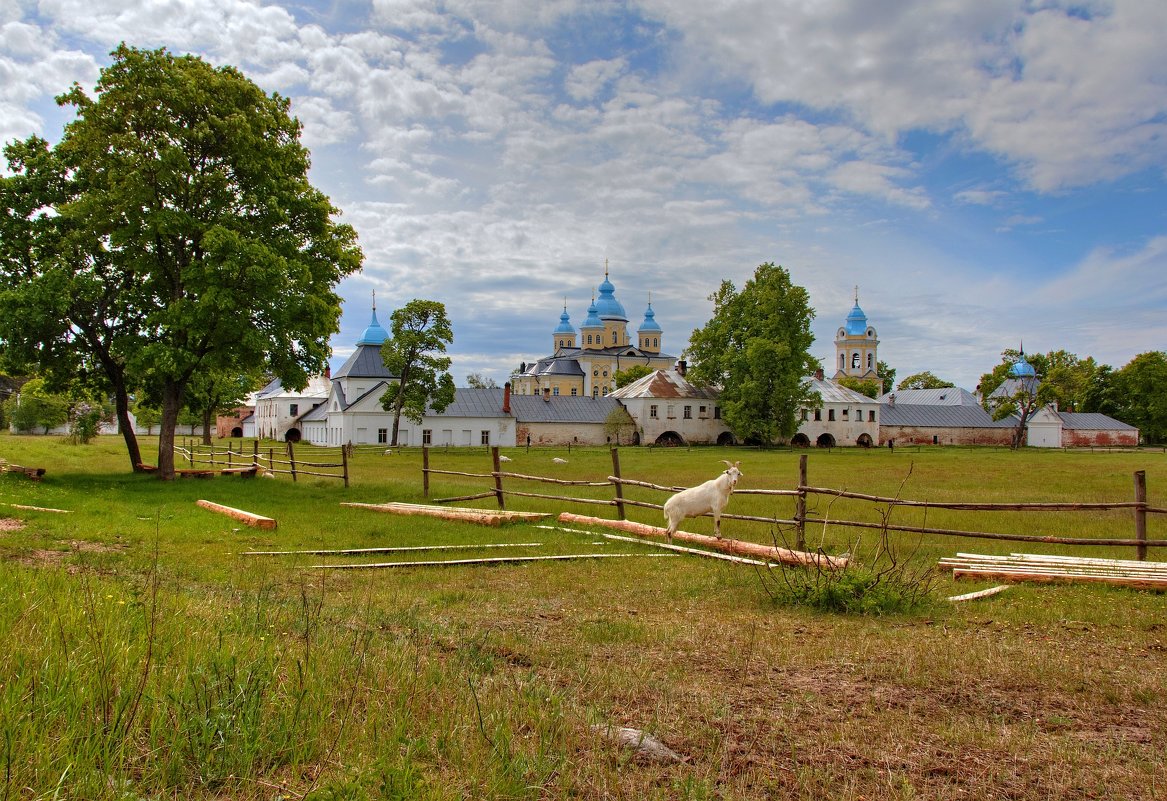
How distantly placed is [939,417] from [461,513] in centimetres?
8271

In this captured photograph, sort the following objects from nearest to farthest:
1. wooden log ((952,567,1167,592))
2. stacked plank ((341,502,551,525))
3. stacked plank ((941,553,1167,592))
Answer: wooden log ((952,567,1167,592)), stacked plank ((941,553,1167,592)), stacked plank ((341,502,551,525))

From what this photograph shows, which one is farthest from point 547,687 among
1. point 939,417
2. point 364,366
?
point 939,417

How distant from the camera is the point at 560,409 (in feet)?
224

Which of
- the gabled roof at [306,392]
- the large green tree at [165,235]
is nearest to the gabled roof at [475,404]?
the gabled roof at [306,392]

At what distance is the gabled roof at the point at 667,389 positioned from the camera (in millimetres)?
68188

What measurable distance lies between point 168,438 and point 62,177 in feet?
26.3

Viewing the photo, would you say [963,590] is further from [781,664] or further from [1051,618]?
[781,664]

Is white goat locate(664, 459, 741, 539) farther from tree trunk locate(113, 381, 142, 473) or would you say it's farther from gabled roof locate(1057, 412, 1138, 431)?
gabled roof locate(1057, 412, 1138, 431)

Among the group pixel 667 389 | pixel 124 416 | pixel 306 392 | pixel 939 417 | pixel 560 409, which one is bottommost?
pixel 124 416

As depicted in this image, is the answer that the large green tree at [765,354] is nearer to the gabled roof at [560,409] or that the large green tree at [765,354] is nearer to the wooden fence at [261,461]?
the gabled roof at [560,409]

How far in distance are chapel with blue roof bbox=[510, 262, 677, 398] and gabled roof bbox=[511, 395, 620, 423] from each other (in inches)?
1342

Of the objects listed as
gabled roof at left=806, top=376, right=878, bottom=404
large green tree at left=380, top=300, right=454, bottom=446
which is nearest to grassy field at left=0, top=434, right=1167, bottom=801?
large green tree at left=380, top=300, right=454, bottom=446

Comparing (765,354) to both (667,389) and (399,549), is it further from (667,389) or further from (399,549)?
(399,549)

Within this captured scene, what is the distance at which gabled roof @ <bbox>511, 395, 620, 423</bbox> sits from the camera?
218 ft
